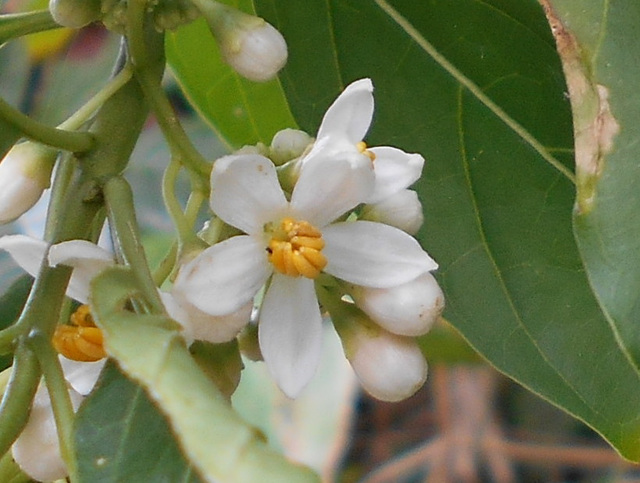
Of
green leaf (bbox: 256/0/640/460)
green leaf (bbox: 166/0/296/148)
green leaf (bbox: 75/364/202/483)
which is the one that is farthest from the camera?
green leaf (bbox: 166/0/296/148)

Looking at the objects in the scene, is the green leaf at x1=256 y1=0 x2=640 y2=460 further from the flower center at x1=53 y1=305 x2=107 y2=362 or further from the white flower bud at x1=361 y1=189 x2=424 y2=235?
the flower center at x1=53 y1=305 x2=107 y2=362

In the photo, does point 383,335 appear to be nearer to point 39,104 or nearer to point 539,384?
point 539,384

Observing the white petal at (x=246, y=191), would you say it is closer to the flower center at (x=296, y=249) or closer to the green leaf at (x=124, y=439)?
the flower center at (x=296, y=249)

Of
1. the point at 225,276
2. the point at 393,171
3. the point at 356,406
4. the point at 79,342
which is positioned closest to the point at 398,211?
the point at 393,171

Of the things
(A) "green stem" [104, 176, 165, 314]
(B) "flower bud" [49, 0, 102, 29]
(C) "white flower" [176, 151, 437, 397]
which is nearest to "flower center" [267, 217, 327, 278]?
(C) "white flower" [176, 151, 437, 397]

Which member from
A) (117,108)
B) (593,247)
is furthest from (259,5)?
(593,247)
